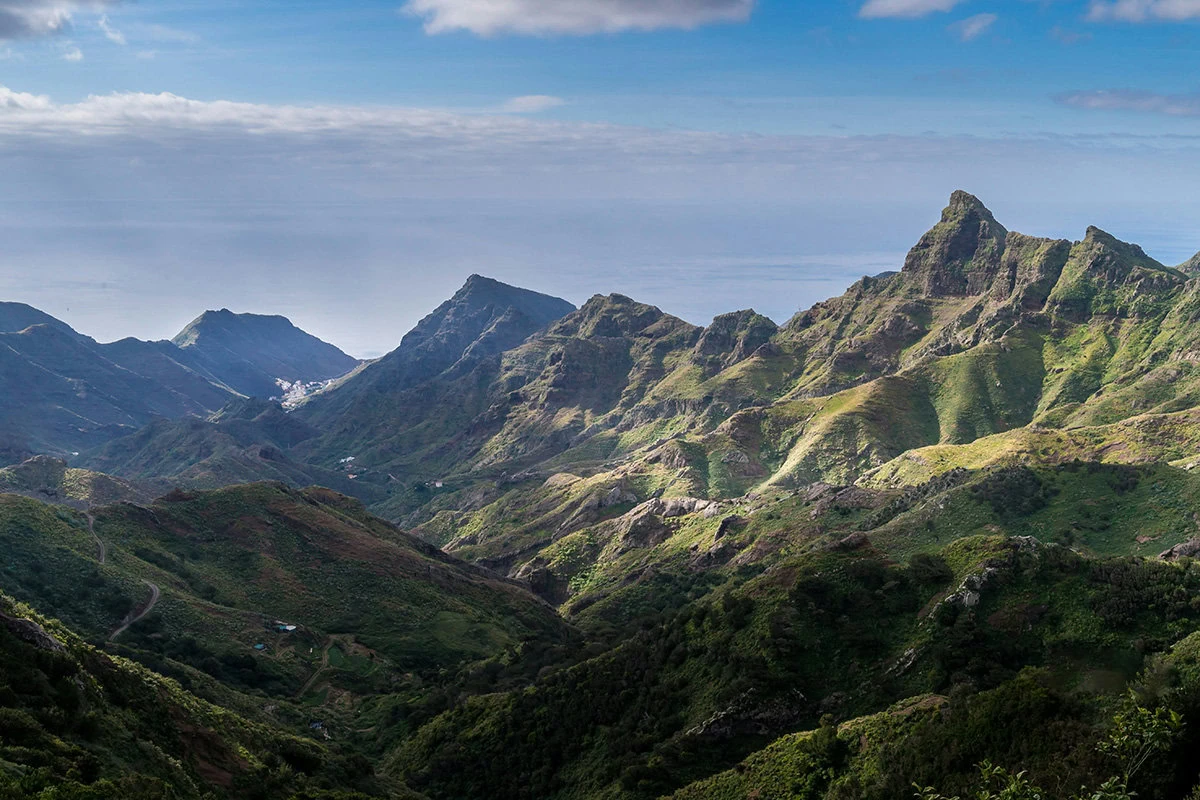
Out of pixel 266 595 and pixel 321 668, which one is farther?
pixel 266 595

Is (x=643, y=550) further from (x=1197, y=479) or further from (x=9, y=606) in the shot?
(x=9, y=606)

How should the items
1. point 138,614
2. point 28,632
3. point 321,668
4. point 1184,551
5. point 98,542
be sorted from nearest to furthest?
point 28,632, point 1184,551, point 138,614, point 321,668, point 98,542

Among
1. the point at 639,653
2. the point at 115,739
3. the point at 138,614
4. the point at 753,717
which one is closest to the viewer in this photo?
the point at 115,739

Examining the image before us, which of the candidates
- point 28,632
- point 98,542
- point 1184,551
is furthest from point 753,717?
point 98,542

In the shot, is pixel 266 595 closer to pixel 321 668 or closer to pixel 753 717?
pixel 321 668

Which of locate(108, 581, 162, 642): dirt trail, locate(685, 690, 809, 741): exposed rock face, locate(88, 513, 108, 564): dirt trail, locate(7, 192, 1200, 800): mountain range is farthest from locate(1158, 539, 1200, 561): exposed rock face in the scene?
locate(88, 513, 108, 564): dirt trail

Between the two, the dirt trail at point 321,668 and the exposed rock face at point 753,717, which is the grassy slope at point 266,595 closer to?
the dirt trail at point 321,668
